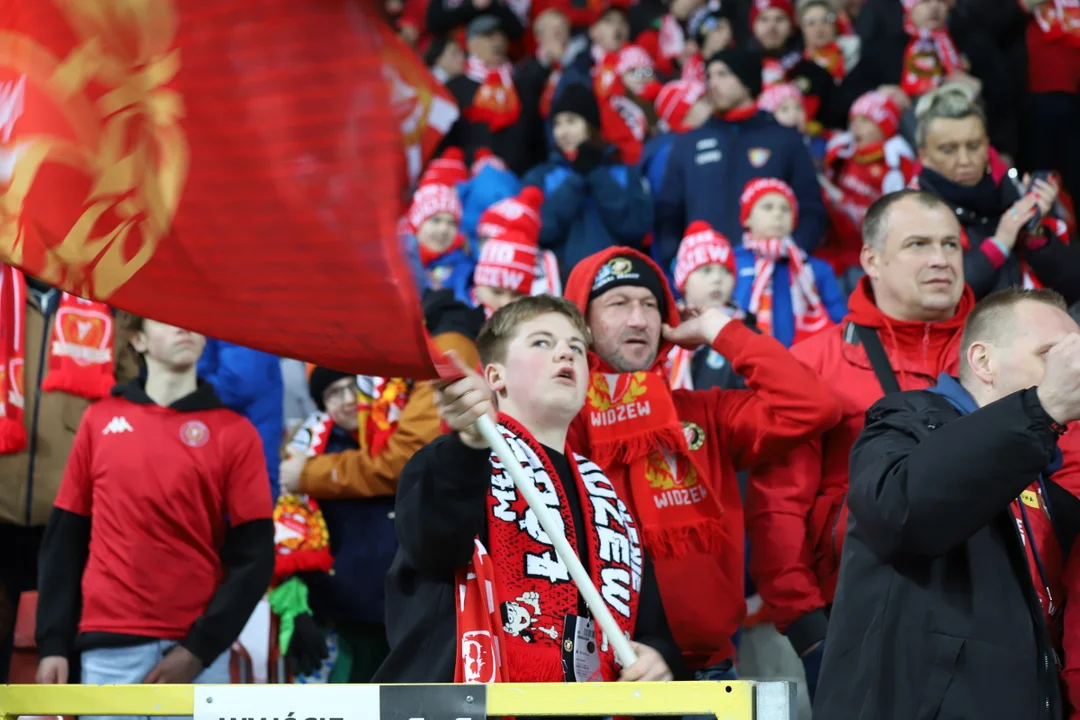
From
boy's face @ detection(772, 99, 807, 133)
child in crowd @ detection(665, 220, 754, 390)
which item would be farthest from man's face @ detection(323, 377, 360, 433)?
boy's face @ detection(772, 99, 807, 133)

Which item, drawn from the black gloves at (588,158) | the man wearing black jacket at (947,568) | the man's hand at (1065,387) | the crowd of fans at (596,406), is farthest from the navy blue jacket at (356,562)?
the black gloves at (588,158)

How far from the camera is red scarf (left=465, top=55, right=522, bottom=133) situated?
10891 mm

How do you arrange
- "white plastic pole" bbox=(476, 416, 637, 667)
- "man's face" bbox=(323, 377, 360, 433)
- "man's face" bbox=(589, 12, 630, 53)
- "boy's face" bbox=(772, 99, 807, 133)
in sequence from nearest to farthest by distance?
"white plastic pole" bbox=(476, 416, 637, 667), "man's face" bbox=(323, 377, 360, 433), "boy's face" bbox=(772, 99, 807, 133), "man's face" bbox=(589, 12, 630, 53)

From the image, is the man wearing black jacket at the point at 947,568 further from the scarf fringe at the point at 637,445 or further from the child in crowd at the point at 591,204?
the child in crowd at the point at 591,204

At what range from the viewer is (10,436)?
554 centimetres

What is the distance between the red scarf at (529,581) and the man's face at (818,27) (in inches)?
312

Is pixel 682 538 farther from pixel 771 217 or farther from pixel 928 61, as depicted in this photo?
pixel 928 61

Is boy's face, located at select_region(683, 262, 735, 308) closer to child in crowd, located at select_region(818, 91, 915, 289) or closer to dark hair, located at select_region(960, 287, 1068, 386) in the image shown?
child in crowd, located at select_region(818, 91, 915, 289)

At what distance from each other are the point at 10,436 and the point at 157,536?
97 cm

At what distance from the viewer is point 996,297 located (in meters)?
3.69

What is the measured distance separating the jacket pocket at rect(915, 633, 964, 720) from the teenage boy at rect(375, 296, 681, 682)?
23.6 inches

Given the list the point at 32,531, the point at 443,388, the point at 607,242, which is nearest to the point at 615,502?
the point at 443,388

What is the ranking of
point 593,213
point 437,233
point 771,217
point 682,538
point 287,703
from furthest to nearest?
1. point 593,213
2. point 437,233
3. point 771,217
4. point 682,538
5. point 287,703

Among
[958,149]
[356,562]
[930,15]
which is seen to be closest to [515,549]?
[356,562]
